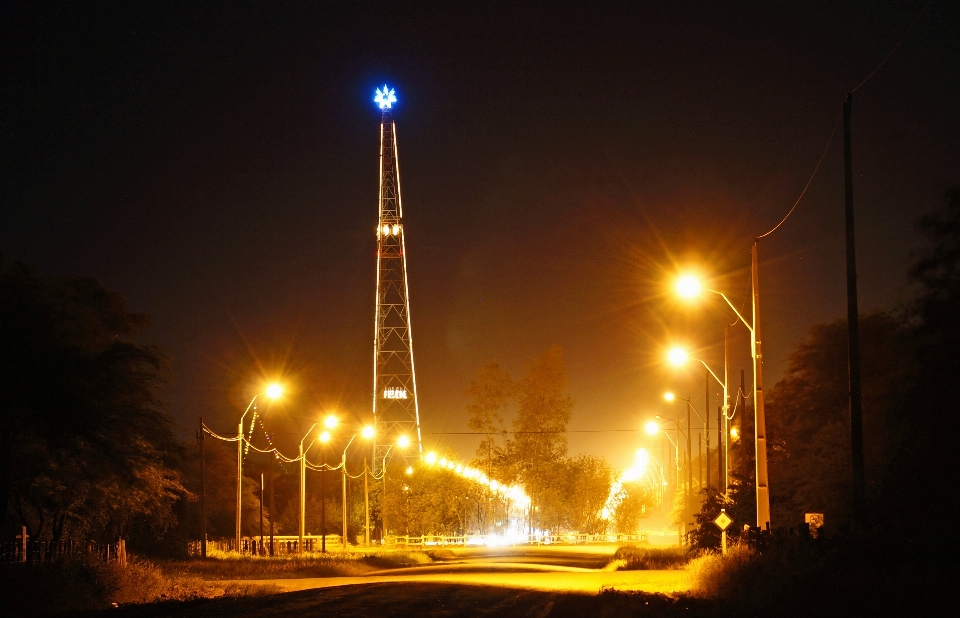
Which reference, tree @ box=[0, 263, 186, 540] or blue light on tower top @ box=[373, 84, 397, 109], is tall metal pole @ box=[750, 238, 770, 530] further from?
blue light on tower top @ box=[373, 84, 397, 109]

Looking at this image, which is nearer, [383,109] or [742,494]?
[742,494]

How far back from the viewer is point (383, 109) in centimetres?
7069

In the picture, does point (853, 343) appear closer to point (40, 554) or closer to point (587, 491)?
point (40, 554)

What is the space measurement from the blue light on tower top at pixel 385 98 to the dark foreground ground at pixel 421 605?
4740 cm

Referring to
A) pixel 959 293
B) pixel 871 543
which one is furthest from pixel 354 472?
pixel 871 543

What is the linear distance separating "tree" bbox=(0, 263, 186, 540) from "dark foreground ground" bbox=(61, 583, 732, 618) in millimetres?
7580

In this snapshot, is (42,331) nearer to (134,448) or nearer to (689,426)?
(134,448)

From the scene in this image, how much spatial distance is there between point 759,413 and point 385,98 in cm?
4741

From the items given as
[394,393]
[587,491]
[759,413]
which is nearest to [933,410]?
[759,413]

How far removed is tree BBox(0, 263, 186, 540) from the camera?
27438 mm

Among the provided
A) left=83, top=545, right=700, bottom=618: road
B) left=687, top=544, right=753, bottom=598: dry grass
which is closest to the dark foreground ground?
left=83, top=545, right=700, bottom=618: road

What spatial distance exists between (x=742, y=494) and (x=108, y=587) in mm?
26069

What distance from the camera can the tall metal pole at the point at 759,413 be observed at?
1136 inches

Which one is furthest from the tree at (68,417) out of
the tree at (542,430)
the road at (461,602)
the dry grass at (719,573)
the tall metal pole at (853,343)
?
the tree at (542,430)
